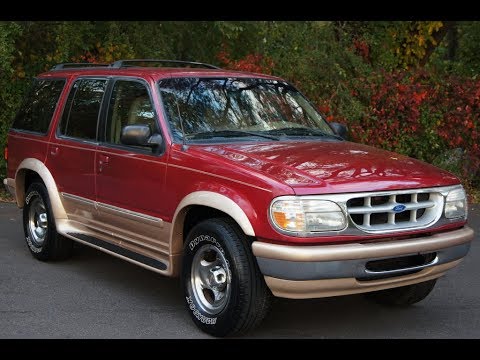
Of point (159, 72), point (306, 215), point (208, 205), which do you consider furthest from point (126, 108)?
point (306, 215)

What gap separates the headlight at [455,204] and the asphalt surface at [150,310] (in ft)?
2.79

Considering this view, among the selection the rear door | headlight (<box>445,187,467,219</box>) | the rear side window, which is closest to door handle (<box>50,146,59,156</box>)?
Answer: the rear door

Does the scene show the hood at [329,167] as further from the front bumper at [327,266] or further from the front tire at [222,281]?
the front tire at [222,281]

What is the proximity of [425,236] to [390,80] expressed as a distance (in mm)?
6903

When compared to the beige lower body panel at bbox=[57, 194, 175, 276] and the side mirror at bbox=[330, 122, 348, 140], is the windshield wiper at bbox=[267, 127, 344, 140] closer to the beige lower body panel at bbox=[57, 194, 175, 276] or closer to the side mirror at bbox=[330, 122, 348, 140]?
the side mirror at bbox=[330, 122, 348, 140]

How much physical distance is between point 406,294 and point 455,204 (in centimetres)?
99

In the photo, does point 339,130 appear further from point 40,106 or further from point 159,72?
point 40,106

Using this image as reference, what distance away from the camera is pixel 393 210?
15.9 ft

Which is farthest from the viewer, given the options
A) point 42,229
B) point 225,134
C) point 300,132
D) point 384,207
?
point 42,229

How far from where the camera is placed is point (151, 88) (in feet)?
19.7

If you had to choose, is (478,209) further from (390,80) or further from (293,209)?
(293,209)

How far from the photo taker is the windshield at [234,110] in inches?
229

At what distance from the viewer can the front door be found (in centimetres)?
565

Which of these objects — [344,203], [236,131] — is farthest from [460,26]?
[344,203]
